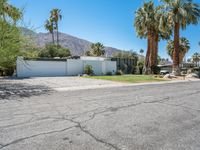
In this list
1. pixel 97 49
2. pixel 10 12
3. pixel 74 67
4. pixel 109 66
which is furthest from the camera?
pixel 97 49

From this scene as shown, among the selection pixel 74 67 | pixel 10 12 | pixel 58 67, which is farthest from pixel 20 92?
pixel 74 67

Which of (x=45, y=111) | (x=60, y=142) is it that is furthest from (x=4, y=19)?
(x=60, y=142)

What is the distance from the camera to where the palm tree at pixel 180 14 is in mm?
32094

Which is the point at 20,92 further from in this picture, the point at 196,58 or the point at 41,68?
the point at 196,58

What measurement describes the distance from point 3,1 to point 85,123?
41.7 feet

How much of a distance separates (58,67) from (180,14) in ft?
65.5

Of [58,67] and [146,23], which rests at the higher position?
[146,23]

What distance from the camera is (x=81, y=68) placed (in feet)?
118

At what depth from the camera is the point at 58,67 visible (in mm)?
33875

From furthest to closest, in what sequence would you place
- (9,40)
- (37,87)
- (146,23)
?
(146,23), (37,87), (9,40)

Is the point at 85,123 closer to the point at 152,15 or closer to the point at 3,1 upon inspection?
the point at 3,1

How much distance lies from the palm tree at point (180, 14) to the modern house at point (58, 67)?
39.5 feet

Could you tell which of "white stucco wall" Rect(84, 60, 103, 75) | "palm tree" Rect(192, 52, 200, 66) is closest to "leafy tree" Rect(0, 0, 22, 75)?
"white stucco wall" Rect(84, 60, 103, 75)

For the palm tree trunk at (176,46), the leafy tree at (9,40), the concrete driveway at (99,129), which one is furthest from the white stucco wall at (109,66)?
the concrete driveway at (99,129)
